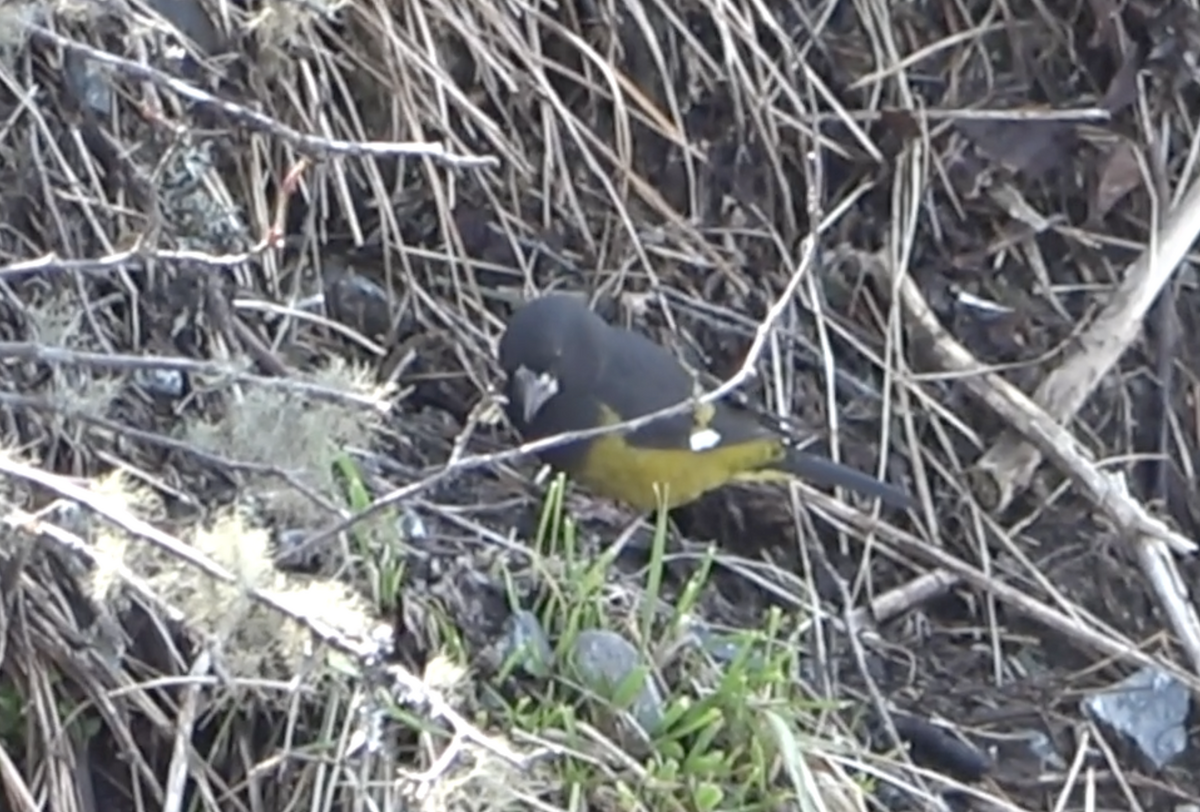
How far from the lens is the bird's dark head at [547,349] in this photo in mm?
3967

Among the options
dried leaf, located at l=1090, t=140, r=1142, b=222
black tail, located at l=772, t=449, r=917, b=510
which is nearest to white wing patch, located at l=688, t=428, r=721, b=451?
black tail, located at l=772, t=449, r=917, b=510

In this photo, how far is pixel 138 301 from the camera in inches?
144

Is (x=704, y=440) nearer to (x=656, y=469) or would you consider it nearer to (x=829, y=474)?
(x=656, y=469)

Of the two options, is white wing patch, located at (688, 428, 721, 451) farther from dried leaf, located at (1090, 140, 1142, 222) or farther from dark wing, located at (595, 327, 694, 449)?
dried leaf, located at (1090, 140, 1142, 222)

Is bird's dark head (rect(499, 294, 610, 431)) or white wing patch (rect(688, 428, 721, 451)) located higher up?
bird's dark head (rect(499, 294, 610, 431))

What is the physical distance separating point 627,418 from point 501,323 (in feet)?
0.95

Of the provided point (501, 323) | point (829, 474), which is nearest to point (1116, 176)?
point (829, 474)

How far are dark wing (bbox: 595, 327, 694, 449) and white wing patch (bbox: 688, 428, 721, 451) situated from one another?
0.01 metres

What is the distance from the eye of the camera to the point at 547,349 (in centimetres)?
396

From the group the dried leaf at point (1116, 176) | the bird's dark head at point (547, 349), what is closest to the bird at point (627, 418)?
the bird's dark head at point (547, 349)

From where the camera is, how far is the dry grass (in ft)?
10.3

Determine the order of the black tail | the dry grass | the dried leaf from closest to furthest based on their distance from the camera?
the dry grass → the black tail → the dried leaf

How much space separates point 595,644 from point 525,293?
101cm

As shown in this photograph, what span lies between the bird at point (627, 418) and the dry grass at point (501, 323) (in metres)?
0.09
